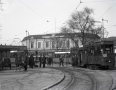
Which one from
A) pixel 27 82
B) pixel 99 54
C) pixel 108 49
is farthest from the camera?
pixel 99 54

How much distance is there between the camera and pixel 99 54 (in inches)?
933

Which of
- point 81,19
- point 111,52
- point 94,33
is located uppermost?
point 81,19

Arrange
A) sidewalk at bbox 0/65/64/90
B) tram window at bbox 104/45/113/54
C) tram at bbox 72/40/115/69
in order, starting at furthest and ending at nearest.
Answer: tram window at bbox 104/45/113/54
tram at bbox 72/40/115/69
sidewalk at bbox 0/65/64/90

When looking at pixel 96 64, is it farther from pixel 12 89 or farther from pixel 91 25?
pixel 91 25

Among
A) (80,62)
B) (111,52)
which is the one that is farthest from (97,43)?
(80,62)

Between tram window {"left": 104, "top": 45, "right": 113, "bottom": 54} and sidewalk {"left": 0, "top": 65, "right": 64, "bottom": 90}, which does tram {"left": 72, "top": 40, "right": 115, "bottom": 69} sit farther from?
sidewalk {"left": 0, "top": 65, "right": 64, "bottom": 90}

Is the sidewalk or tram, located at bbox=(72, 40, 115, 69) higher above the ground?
tram, located at bbox=(72, 40, 115, 69)

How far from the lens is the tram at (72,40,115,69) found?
23031mm

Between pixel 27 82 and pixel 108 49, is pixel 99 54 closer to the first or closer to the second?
pixel 108 49

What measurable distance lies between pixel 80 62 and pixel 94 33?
952 inches

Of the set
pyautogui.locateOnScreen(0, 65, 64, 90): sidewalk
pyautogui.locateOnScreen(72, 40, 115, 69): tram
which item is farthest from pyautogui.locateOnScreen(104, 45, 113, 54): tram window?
pyautogui.locateOnScreen(0, 65, 64, 90): sidewalk

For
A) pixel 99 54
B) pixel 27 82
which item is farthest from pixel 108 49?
pixel 27 82

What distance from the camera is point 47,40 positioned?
86688 mm

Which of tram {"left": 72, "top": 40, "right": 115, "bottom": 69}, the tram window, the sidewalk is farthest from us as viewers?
the tram window
